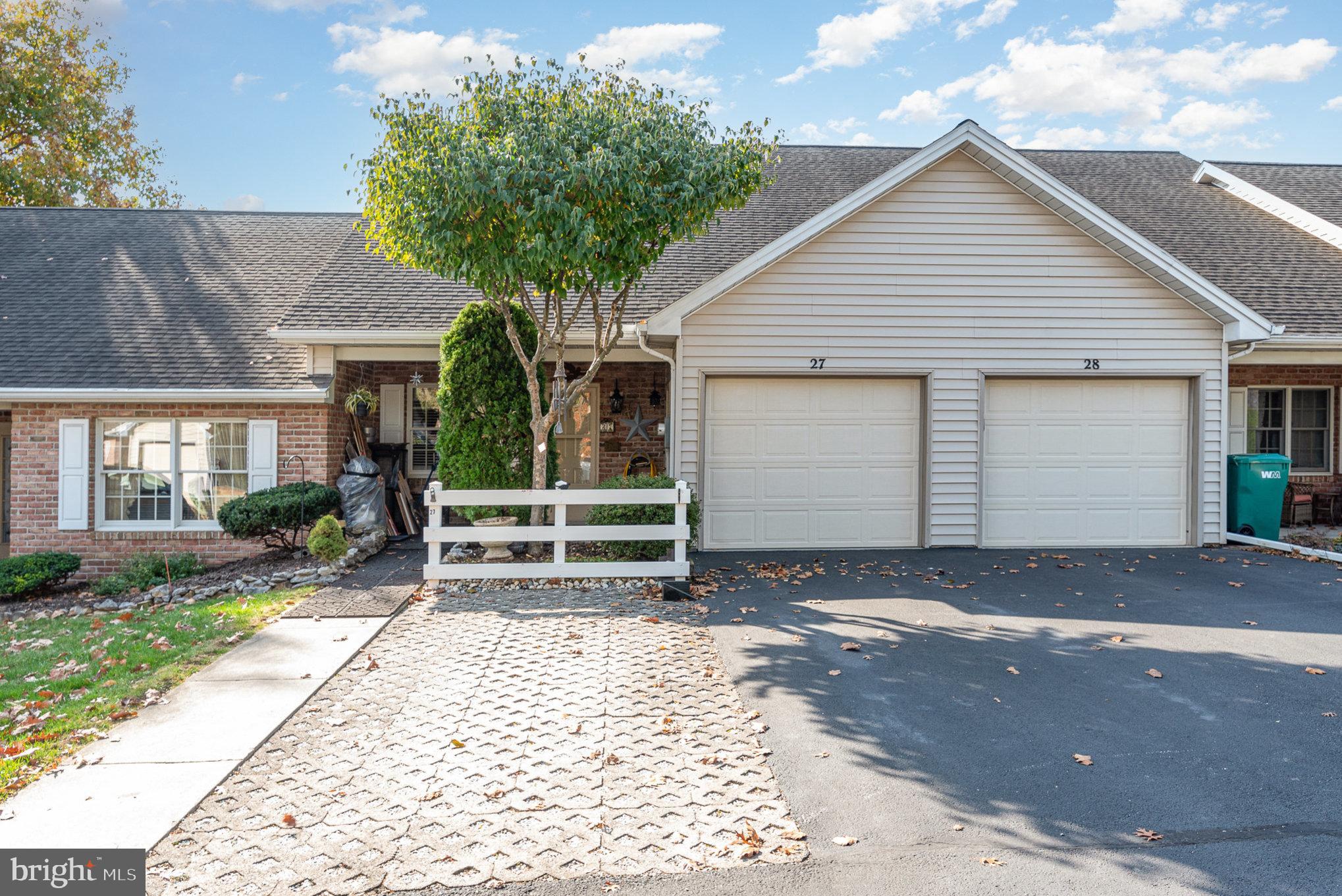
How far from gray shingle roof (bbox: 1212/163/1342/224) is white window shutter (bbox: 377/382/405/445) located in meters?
16.5

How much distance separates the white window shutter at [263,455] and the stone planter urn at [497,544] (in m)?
3.79

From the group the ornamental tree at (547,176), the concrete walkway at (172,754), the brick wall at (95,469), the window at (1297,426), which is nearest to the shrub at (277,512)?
the brick wall at (95,469)

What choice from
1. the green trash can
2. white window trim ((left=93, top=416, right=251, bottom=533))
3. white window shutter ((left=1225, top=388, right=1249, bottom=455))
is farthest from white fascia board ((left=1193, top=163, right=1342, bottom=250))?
white window trim ((left=93, top=416, right=251, bottom=533))

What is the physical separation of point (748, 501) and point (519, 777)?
6892 millimetres

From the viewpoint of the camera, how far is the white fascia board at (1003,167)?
9.82 meters

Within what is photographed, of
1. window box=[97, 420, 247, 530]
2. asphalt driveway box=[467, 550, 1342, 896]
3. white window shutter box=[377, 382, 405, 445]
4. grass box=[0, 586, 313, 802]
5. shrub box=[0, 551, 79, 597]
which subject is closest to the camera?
asphalt driveway box=[467, 550, 1342, 896]

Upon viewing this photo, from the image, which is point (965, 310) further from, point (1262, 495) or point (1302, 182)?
point (1302, 182)

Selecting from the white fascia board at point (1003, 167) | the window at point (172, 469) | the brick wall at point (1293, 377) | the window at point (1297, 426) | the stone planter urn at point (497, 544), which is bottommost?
the stone planter urn at point (497, 544)

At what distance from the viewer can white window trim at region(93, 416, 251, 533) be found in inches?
446

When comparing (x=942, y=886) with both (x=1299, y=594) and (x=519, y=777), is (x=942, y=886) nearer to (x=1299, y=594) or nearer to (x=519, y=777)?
(x=519, y=777)

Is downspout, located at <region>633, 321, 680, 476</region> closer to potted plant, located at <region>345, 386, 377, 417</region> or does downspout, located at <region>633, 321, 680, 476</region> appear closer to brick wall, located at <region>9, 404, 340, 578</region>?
potted plant, located at <region>345, 386, 377, 417</region>

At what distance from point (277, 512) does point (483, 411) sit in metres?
3.06

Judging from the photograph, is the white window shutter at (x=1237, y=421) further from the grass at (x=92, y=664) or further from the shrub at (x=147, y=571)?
the shrub at (x=147, y=571)

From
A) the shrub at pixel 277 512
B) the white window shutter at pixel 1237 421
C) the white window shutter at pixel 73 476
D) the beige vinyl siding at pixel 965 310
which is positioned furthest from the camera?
the white window shutter at pixel 1237 421
